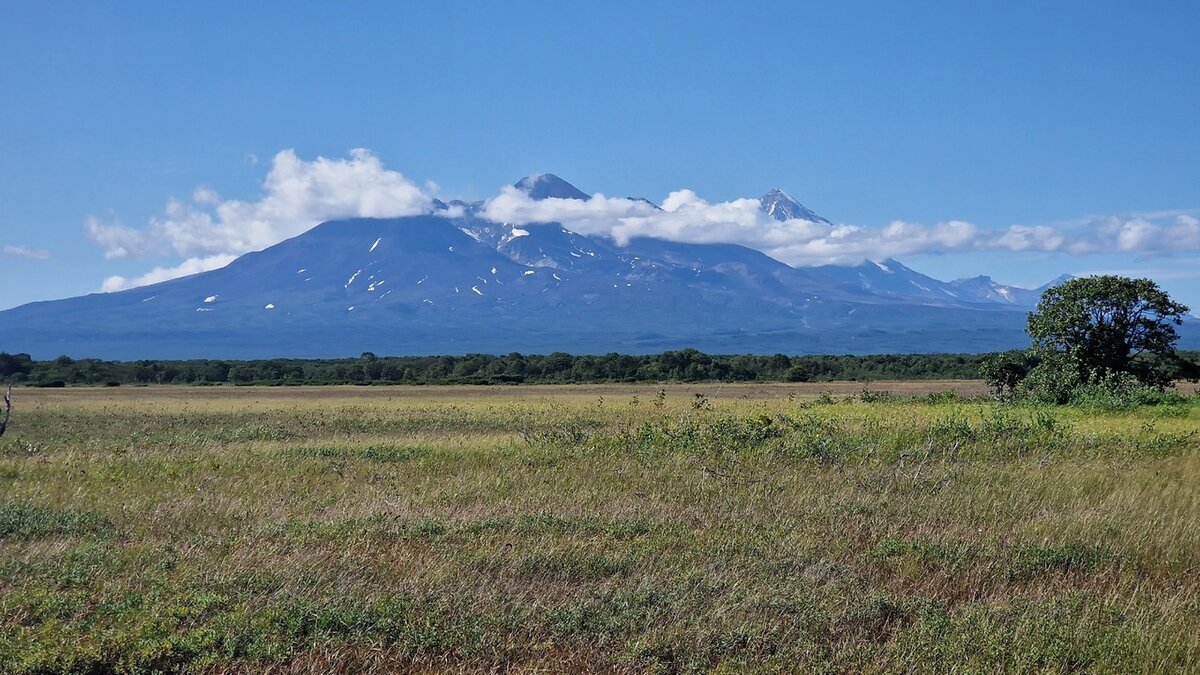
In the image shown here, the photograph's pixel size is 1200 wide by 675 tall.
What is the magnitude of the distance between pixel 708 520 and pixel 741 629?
3134 millimetres

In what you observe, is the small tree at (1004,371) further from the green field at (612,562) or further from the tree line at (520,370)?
the tree line at (520,370)

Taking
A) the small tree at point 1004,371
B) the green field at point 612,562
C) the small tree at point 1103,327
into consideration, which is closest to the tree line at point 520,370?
the small tree at point 1004,371

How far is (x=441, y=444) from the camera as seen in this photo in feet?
57.4

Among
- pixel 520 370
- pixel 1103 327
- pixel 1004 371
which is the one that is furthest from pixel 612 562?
pixel 520 370

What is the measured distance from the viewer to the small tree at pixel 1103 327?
96.9 ft

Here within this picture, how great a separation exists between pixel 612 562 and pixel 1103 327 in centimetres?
2759

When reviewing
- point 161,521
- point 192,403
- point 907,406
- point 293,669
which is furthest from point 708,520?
point 192,403

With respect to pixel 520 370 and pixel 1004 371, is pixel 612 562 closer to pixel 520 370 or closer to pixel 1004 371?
pixel 1004 371

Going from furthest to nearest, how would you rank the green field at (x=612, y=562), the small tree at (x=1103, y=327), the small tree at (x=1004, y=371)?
the small tree at (x=1004, y=371) → the small tree at (x=1103, y=327) → the green field at (x=612, y=562)

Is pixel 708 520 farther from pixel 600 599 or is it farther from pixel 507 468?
pixel 507 468

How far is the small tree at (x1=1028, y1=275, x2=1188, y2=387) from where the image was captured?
2953cm

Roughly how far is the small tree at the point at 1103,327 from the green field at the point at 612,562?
670 inches

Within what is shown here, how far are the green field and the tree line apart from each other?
5789cm

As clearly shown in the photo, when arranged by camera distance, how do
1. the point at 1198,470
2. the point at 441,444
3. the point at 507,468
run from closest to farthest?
the point at 1198,470
the point at 507,468
the point at 441,444
